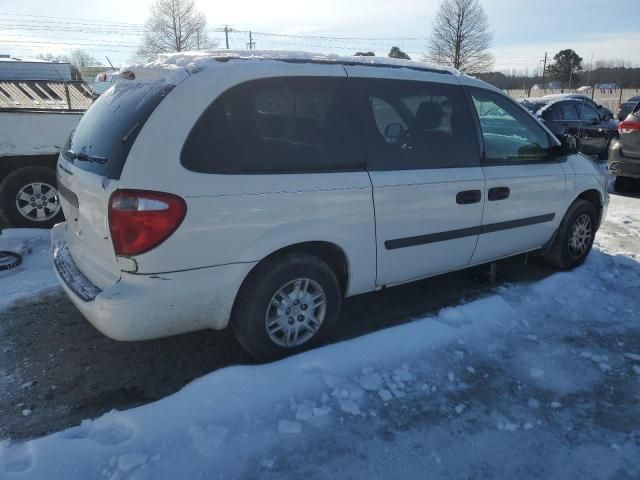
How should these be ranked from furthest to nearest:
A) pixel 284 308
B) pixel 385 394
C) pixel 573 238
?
pixel 573 238 → pixel 284 308 → pixel 385 394

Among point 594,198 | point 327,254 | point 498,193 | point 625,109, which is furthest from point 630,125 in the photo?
point 625,109

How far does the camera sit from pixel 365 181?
3174mm

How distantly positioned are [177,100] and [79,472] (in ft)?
6.00

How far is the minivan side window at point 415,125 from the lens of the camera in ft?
10.8

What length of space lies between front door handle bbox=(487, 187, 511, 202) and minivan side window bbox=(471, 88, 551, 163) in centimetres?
22

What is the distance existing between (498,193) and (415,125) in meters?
0.93

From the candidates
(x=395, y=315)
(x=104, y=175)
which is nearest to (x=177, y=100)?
(x=104, y=175)

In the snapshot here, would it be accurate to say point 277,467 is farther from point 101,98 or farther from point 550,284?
point 550,284

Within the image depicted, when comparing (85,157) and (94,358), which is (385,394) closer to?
(94,358)

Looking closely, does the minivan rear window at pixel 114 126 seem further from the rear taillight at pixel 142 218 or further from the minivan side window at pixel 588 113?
the minivan side window at pixel 588 113

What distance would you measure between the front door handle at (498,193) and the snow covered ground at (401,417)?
91 centimetres

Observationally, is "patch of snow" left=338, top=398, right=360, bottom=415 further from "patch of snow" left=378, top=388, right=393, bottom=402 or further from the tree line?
the tree line

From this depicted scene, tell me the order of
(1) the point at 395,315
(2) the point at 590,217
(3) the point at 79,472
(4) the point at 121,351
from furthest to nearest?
1. (2) the point at 590,217
2. (1) the point at 395,315
3. (4) the point at 121,351
4. (3) the point at 79,472

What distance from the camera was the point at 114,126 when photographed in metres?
2.85
